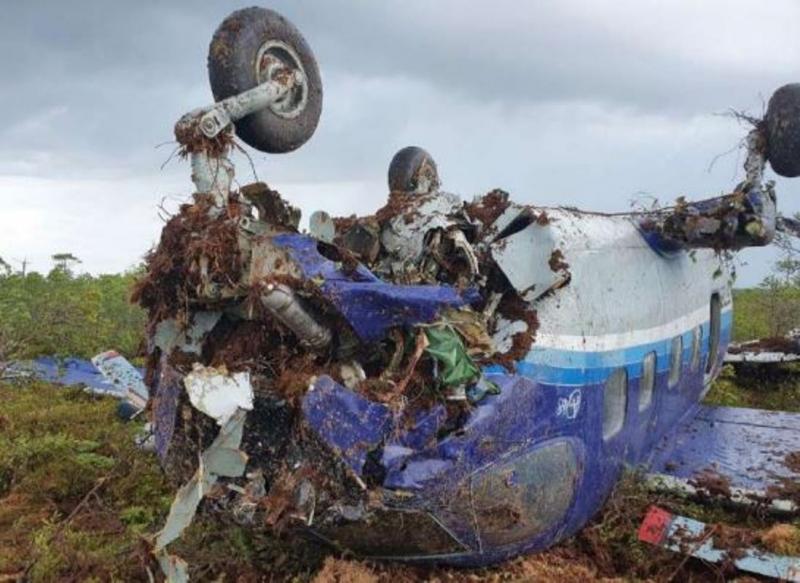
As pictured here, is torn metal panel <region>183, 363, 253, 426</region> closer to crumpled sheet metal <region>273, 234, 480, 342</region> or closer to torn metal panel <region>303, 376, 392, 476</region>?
torn metal panel <region>303, 376, 392, 476</region>

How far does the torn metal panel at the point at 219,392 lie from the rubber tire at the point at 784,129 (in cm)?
683

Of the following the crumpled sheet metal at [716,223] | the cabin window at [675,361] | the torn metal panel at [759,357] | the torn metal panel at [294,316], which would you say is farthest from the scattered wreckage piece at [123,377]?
the torn metal panel at [759,357]

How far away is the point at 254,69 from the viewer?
6.32 meters

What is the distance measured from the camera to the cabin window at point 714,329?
1162cm

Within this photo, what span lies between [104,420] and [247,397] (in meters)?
8.90

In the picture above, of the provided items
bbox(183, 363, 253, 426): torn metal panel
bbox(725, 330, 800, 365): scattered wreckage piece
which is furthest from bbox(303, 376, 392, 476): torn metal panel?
bbox(725, 330, 800, 365): scattered wreckage piece

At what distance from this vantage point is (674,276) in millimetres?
9141

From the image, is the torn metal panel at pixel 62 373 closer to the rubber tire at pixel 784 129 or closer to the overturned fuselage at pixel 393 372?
the overturned fuselage at pixel 393 372

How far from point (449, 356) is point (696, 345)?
229 inches

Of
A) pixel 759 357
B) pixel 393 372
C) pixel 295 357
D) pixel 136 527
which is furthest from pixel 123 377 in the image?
pixel 759 357

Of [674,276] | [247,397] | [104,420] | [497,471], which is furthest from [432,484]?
[104,420]

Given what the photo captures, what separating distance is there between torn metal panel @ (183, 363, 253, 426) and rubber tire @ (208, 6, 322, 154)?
7.25 ft

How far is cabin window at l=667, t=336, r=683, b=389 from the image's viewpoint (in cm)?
901

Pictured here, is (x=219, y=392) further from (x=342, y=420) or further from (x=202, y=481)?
(x=342, y=420)
